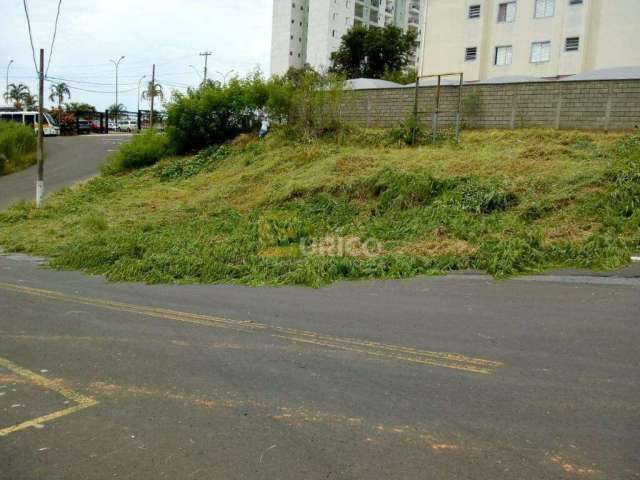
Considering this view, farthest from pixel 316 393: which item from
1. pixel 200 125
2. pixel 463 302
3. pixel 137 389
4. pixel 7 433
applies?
pixel 200 125

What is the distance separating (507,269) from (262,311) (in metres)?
4.45

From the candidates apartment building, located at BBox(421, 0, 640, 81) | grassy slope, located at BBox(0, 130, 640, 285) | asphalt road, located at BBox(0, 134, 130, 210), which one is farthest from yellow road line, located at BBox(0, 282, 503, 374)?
apartment building, located at BBox(421, 0, 640, 81)

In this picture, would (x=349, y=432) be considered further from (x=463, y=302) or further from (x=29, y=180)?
(x=29, y=180)

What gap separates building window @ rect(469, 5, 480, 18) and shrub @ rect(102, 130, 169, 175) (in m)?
26.8

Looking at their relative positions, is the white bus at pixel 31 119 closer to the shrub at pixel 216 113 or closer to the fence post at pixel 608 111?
the shrub at pixel 216 113

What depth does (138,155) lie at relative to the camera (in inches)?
1182

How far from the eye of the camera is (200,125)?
29.2 meters

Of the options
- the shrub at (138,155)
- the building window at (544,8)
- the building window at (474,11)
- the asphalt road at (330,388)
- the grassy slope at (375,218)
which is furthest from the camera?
the building window at (474,11)

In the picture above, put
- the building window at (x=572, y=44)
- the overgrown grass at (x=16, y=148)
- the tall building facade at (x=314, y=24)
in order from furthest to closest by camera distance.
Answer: the tall building facade at (x=314, y=24) < the building window at (x=572, y=44) < the overgrown grass at (x=16, y=148)

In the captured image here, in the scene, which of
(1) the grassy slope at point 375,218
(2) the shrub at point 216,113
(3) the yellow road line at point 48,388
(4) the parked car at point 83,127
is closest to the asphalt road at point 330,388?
(3) the yellow road line at point 48,388

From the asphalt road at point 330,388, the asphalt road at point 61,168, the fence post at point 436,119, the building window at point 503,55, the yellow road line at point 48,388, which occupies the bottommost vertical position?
the yellow road line at point 48,388

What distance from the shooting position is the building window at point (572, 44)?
40125mm

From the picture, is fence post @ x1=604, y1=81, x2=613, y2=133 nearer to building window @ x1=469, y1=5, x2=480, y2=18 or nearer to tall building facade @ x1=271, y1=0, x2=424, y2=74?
building window @ x1=469, y1=5, x2=480, y2=18

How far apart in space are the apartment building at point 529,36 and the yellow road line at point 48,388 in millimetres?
40899
